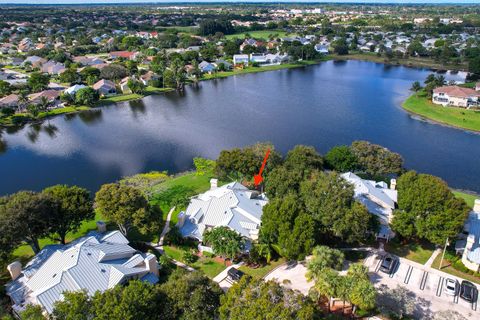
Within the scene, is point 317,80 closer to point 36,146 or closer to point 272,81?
point 272,81

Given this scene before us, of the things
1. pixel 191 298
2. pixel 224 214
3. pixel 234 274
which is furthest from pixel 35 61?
pixel 191 298

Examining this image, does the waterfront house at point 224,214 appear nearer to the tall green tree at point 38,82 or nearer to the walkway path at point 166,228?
the walkway path at point 166,228

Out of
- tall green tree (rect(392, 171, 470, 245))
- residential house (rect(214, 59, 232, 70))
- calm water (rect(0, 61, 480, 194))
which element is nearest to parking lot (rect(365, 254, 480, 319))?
tall green tree (rect(392, 171, 470, 245))

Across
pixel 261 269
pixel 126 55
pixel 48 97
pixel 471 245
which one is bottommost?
pixel 261 269

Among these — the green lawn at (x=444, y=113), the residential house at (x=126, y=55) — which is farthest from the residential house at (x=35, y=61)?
the green lawn at (x=444, y=113)

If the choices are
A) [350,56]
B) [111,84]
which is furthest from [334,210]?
[350,56]

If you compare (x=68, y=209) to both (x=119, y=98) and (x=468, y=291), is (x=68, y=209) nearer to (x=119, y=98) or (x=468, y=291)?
(x=468, y=291)
